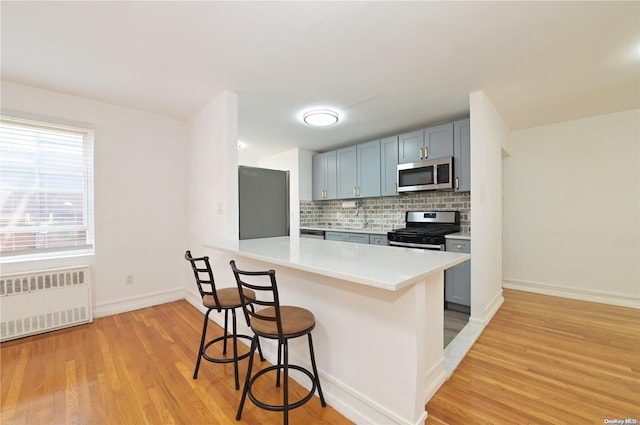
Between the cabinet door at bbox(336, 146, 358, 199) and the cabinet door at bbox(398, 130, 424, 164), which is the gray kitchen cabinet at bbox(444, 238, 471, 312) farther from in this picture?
the cabinet door at bbox(336, 146, 358, 199)

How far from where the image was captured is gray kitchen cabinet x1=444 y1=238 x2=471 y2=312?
311 centimetres

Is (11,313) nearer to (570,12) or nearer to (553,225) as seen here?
(570,12)

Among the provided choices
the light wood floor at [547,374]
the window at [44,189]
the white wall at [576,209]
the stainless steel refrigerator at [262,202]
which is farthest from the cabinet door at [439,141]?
the window at [44,189]

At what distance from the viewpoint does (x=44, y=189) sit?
280cm

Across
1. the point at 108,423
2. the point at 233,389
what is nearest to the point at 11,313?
the point at 108,423

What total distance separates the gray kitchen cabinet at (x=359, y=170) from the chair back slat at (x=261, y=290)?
2606 mm

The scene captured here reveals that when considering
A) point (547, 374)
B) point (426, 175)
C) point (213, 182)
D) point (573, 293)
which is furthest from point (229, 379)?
point (573, 293)

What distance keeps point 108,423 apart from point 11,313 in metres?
1.94

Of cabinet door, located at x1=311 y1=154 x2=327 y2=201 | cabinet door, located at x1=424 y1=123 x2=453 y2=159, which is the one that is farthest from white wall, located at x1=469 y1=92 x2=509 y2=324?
cabinet door, located at x1=311 y1=154 x2=327 y2=201

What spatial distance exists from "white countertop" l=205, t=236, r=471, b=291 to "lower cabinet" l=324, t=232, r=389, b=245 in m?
1.84

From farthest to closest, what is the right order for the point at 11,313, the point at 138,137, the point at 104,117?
the point at 138,137 → the point at 104,117 → the point at 11,313

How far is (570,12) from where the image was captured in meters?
1.65

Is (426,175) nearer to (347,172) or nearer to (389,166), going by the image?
(389,166)

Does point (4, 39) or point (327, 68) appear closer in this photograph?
point (4, 39)
